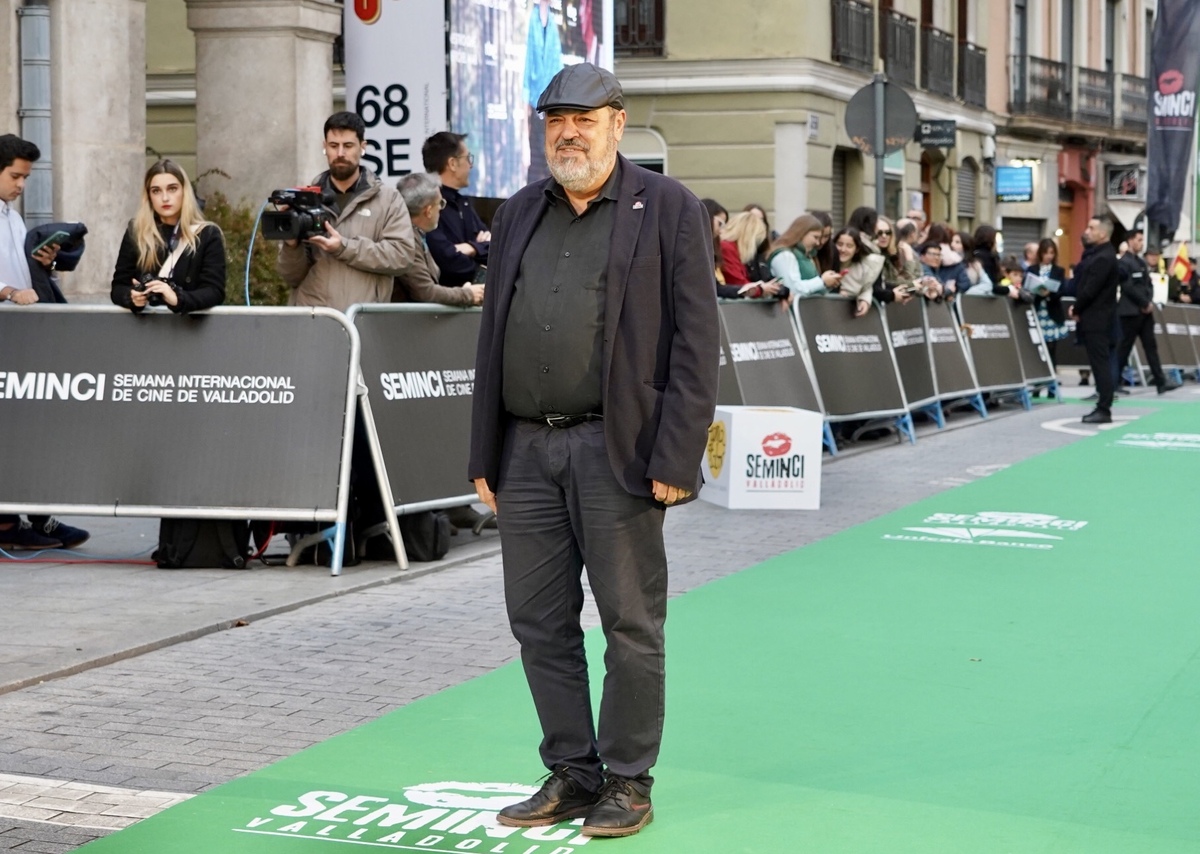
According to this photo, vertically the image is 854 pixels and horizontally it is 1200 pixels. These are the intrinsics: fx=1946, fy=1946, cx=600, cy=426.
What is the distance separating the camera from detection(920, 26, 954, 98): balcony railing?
35.4m

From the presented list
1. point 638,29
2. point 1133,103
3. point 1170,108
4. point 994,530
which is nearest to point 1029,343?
point 1170,108

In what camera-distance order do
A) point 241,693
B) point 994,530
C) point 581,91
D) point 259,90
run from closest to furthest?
point 581,91, point 241,693, point 994,530, point 259,90

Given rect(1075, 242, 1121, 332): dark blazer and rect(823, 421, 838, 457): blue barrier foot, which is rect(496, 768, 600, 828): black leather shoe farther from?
rect(1075, 242, 1121, 332): dark blazer

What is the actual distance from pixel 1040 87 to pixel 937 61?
7.80 meters

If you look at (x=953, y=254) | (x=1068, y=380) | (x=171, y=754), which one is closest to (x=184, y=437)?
(x=171, y=754)

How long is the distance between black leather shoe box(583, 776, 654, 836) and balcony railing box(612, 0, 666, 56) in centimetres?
2517

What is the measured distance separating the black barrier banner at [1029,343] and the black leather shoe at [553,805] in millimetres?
15798

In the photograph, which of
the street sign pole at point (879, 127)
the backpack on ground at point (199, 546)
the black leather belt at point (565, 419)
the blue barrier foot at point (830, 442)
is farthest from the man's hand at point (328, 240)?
the street sign pole at point (879, 127)

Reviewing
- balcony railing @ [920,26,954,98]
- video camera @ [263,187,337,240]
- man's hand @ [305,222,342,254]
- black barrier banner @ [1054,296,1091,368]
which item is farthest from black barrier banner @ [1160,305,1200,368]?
video camera @ [263,187,337,240]

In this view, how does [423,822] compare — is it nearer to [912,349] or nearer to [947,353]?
[912,349]

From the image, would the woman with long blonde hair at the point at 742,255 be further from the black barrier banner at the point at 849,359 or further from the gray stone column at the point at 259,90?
the gray stone column at the point at 259,90

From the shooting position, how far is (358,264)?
31.2ft

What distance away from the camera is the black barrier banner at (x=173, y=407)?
30.3 ft

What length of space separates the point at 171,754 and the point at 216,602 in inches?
99.6
